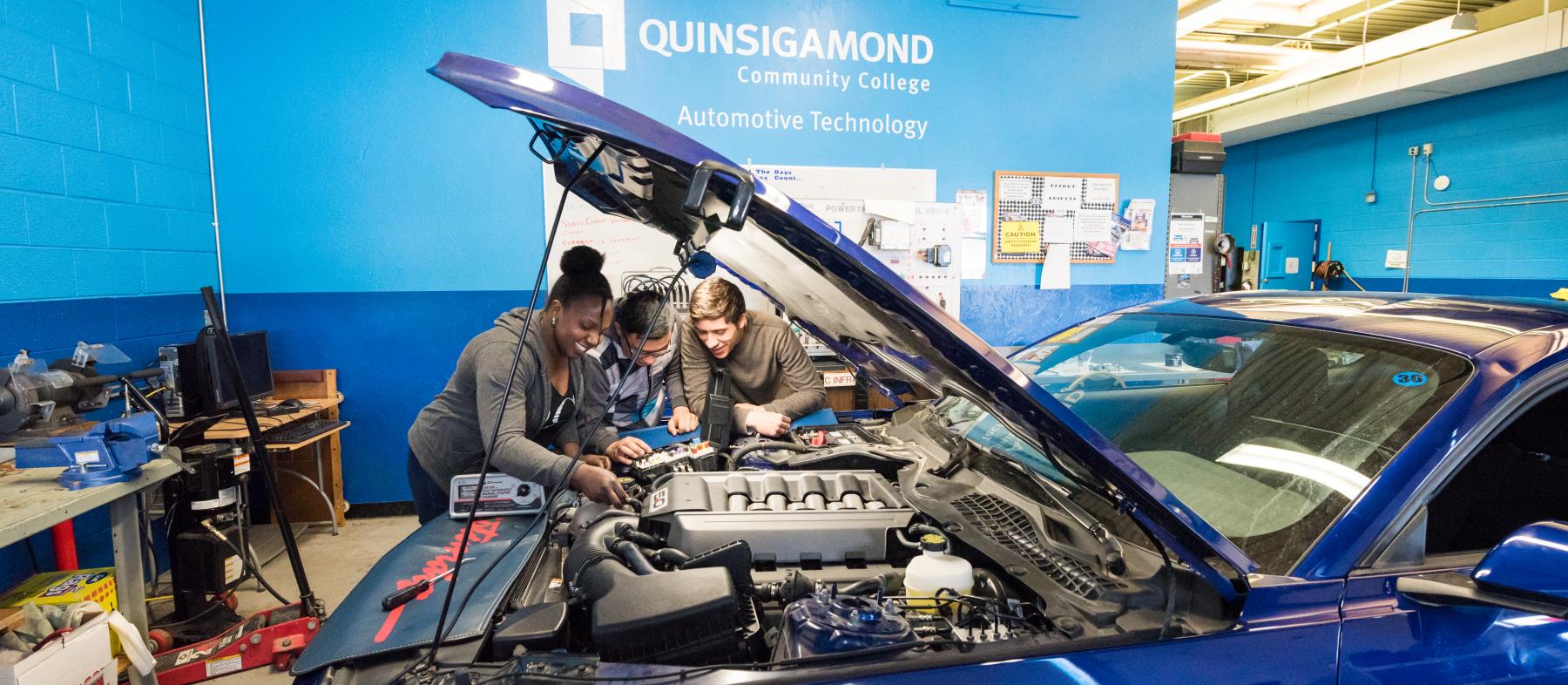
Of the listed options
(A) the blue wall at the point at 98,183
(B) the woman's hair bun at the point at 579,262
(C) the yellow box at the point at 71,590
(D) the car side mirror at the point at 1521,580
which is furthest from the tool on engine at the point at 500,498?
(A) the blue wall at the point at 98,183

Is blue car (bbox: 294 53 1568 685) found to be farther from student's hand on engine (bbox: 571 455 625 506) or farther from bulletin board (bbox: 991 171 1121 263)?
bulletin board (bbox: 991 171 1121 263)

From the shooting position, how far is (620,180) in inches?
51.6

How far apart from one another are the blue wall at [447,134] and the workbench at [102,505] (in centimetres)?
178

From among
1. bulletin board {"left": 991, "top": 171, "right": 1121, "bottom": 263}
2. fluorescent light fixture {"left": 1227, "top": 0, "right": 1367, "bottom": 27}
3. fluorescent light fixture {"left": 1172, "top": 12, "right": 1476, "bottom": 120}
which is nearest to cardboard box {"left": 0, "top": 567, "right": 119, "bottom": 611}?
bulletin board {"left": 991, "top": 171, "right": 1121, "bottom": 263}

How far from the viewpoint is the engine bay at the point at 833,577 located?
41.9 inches

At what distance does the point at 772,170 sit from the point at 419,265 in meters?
2.13

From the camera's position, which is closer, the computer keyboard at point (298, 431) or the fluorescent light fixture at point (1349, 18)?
the computer keyboard at point (298, 431)

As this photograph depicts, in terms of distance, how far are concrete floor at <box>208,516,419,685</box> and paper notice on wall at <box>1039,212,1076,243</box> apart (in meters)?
4.27

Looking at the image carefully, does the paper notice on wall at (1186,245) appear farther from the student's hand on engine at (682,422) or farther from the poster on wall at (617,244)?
the student's hand on engine at (682,422)

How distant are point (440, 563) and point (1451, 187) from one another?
35.0 ft

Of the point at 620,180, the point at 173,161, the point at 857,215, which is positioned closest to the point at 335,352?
the point at 173,161

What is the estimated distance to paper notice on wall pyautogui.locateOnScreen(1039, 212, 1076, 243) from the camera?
15.0 feet

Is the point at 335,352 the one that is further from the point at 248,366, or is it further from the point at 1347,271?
the point at 1347,271

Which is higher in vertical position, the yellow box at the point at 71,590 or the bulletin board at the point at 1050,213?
the bulletin board at the point at 1050,213
